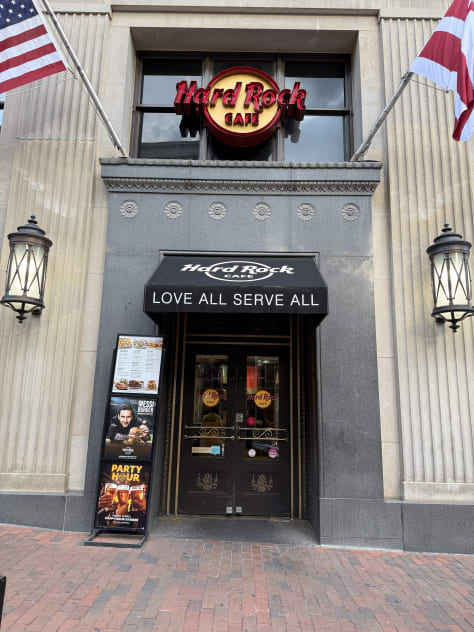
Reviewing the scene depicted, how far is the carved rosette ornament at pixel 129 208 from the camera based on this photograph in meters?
6.70

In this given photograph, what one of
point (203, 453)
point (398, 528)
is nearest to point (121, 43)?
point (203, 453)

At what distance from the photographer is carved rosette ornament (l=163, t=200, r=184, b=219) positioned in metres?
6.68

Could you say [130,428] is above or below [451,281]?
below

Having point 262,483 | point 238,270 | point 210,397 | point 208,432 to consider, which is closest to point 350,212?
point 238,270

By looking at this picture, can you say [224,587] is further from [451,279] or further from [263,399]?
[451,279]

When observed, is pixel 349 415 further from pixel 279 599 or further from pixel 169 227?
pixel 169 227

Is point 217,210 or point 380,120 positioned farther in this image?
point 217,210

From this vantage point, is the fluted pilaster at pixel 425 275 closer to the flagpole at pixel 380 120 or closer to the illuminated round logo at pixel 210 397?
the flagpole at pixel 380 120

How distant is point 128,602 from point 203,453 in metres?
3.03

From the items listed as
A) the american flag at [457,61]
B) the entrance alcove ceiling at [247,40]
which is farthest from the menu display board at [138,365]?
the entrance alcove ceiling at [247,40]

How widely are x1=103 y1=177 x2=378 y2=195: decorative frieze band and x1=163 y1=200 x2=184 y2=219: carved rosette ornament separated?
26cm

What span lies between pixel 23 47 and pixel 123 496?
6325 millimetres

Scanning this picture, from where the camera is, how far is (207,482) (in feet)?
22.3

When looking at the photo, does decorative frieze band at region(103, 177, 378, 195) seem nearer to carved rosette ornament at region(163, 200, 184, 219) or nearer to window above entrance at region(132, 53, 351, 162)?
carved rosette ornament at region(163, 200, 184, 219)
